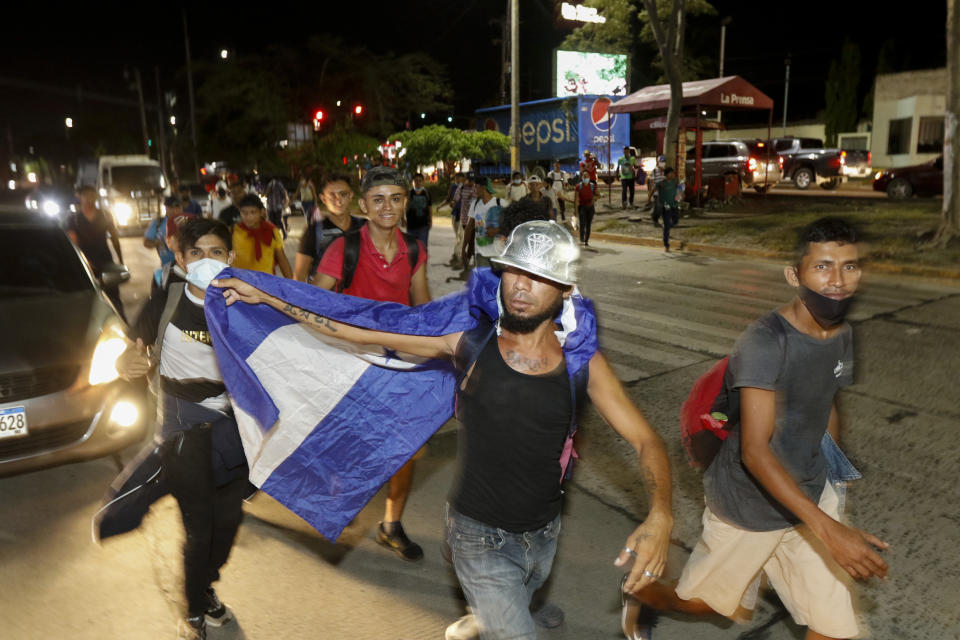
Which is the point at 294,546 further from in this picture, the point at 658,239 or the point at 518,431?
the point at 658,239

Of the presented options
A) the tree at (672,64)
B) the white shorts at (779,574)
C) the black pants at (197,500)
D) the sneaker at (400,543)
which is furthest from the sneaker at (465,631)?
the tree at (672,64)

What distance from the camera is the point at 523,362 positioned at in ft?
7.89

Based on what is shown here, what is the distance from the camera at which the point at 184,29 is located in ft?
149

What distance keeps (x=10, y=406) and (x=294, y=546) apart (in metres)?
1.88

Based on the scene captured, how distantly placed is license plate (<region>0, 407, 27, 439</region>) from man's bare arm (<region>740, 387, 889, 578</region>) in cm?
408

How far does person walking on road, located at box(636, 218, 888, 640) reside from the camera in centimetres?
255

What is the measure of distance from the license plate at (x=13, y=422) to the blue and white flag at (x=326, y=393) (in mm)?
2180

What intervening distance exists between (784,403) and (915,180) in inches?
1005

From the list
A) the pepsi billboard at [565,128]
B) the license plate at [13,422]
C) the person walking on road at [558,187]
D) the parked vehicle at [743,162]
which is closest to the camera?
the license plate at [13,422]

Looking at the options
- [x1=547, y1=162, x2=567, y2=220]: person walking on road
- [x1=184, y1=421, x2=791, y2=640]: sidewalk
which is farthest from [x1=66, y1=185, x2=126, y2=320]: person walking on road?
[x1=547, y1=162, x2=567, y2=220]: person walking on road

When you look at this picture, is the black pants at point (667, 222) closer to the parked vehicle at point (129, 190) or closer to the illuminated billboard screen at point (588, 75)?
the parked vehicle at point (129, 190)

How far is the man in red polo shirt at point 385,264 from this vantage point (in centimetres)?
422

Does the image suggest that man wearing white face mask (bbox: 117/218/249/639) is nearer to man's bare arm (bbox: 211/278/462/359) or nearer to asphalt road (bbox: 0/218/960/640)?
man's bare arm (bbox: 211/278/462/359)

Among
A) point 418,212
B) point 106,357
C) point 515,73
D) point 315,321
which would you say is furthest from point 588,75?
point 315,321
